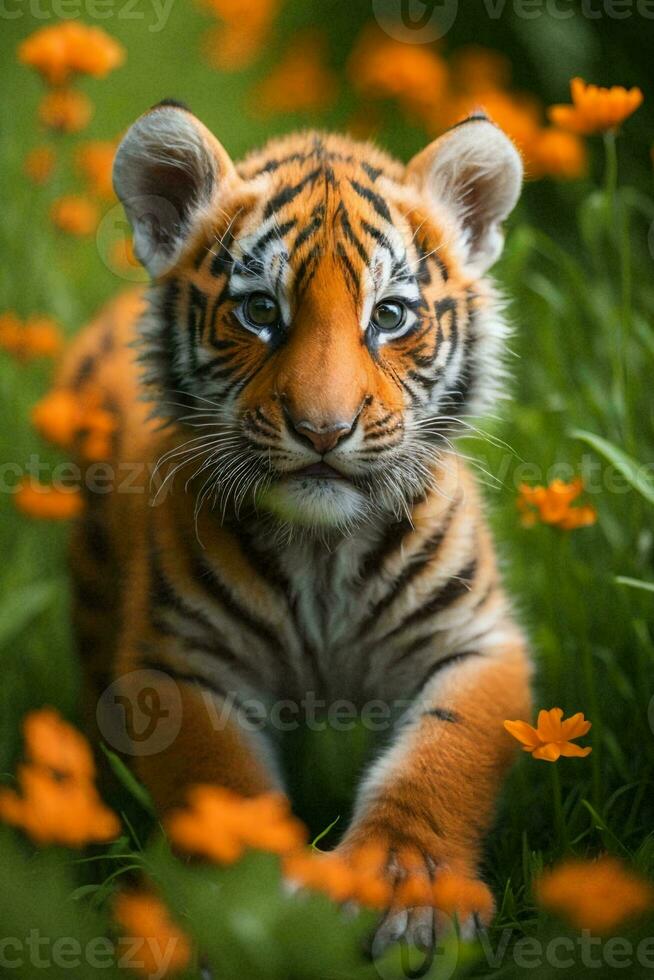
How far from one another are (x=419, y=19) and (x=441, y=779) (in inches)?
163

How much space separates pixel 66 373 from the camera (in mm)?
3719

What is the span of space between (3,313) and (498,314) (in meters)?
1.93

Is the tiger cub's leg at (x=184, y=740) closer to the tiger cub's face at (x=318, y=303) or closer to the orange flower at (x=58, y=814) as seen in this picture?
the tiger cub's face at (x=318, y=303)

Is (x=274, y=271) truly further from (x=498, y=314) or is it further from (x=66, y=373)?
(x=66, y=373)

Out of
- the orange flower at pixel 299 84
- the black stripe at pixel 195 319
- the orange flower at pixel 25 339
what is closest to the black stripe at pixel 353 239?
the black stripe at pixel 195 319

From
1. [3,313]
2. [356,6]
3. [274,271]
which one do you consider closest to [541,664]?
[274,271]

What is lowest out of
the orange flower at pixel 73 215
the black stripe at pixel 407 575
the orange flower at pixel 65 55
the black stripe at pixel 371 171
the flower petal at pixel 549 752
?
the flower petal at pixel 549 752

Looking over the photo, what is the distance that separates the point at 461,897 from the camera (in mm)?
2158

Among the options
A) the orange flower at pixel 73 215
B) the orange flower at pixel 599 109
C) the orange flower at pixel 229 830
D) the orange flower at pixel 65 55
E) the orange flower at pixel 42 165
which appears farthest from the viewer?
the orange flower at pixel 73 215

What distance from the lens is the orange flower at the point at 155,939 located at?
166cm

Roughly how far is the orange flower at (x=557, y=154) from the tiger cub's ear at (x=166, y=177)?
139 centimetres

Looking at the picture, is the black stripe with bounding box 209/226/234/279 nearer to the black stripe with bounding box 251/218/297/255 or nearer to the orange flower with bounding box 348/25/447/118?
the black stripe with bounding box 251/218/297/255
